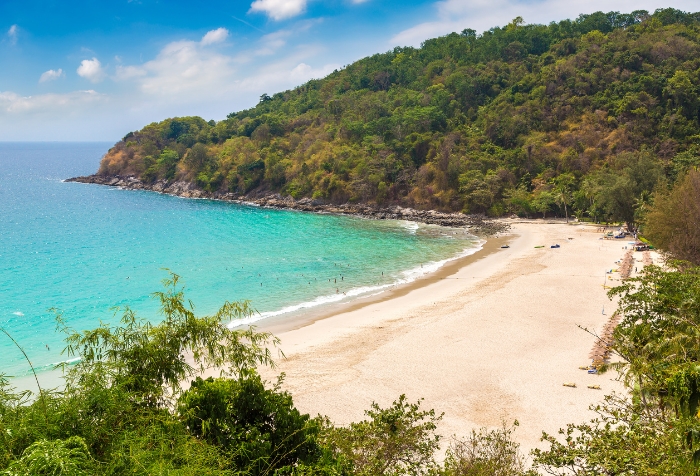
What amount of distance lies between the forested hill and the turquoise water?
10712 millimetres

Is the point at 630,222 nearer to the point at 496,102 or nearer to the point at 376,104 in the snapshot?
the point at 496,102

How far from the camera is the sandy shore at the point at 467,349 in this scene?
60.5 feet

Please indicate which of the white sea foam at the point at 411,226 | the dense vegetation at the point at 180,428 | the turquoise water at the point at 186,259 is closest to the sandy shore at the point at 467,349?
the turquoise water at the point at 186,259

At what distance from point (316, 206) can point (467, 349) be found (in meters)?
53.0

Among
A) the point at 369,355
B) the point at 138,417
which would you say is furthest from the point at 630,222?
the point at 138,417

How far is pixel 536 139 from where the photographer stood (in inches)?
2657

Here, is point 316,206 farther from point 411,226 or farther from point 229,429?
point 229,429

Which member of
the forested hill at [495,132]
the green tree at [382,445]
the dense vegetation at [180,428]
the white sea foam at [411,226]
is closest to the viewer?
the dense vegetation at [180,428]

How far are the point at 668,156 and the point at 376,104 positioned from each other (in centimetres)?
4721

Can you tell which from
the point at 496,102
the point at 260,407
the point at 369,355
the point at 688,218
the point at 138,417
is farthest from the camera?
the point at 496,102

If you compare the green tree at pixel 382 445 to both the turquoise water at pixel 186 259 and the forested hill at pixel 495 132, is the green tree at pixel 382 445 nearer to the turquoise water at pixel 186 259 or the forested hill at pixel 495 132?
the turquoise water at pixel 186 259

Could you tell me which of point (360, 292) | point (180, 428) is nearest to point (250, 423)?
point (180, 428)

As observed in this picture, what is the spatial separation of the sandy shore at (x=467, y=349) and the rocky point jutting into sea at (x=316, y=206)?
854 inches

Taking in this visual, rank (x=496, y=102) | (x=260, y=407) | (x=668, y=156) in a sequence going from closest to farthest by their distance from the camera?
(x=260, y=407) → (x=668, y=156) → (x=496, y=102)
